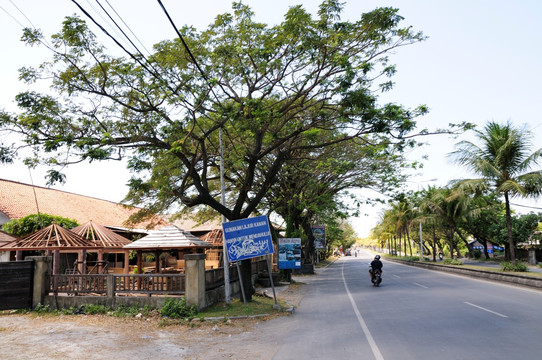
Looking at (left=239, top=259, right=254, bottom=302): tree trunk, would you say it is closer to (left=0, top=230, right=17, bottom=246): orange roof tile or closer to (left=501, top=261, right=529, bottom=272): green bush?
(left=0, top=230, right=17, bottom=246): orange roof tile

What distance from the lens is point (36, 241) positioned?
15.9 metres

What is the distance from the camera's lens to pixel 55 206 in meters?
27.1

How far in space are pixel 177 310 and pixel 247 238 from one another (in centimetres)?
314

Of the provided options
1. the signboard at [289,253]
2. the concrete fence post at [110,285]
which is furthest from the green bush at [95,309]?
the signboard at [289,253]

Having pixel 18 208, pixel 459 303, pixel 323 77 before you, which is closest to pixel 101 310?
pixel 323 77

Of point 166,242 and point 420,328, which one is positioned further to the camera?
point 166,242

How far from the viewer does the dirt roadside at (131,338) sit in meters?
7.81

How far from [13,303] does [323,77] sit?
41.9 ft

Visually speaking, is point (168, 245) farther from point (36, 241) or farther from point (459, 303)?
point (459, 303)

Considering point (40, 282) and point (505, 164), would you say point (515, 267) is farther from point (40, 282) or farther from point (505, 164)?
point (40, 282)

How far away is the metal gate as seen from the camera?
42.3 ft

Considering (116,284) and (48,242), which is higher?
(48,242)

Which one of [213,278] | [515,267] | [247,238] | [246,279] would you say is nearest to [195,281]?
[247,238]

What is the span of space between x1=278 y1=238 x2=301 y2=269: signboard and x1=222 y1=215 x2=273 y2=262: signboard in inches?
438
